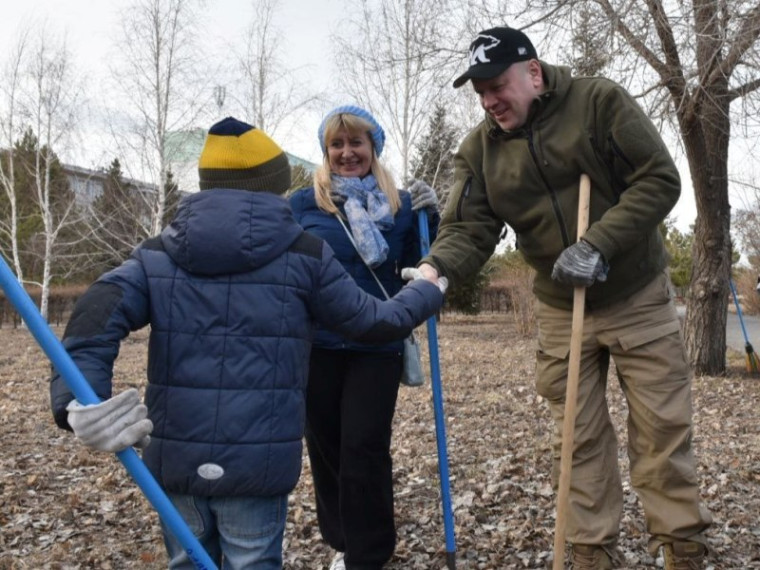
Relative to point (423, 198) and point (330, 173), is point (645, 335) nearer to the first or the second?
point (423, 198)

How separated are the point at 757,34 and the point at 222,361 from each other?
6.92 m

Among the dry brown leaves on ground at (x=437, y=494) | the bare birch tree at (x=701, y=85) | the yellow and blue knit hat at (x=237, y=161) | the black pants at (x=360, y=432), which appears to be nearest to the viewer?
the yellow and blue knit hat at (x=237, y=161)

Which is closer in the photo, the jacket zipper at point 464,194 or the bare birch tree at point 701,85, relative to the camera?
the jacket zipper at point 464,194

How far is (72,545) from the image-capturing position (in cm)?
410

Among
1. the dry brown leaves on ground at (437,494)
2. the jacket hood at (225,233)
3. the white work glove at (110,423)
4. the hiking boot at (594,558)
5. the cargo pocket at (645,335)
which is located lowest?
the dry brown leaves on ground at (437,494)

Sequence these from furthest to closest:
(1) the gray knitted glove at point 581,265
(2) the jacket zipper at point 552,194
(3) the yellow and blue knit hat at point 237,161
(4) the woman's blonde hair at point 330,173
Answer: (4) the woman's blonde hair at point 330,173 → (2) the jacket zipper at point 552,194 → (1) the gray knitted glove at point 581,265 → (3) the yellow and blue knit hat at point 237,161

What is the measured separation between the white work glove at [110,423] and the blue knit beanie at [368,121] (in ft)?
6.03

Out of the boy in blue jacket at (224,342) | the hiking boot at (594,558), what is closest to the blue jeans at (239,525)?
the boy in blue jacket at (224,342)

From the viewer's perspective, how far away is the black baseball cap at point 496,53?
2.99 metres

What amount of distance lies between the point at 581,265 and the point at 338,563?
1788 mm

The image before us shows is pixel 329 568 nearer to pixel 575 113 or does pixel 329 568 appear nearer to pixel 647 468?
pixel 647 468

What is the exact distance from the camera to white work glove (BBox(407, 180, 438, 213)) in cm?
359

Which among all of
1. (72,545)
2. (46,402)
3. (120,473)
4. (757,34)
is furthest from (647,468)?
(46,402)

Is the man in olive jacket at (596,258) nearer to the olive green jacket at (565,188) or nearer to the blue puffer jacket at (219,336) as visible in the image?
the olive green jacket at (565,188)
